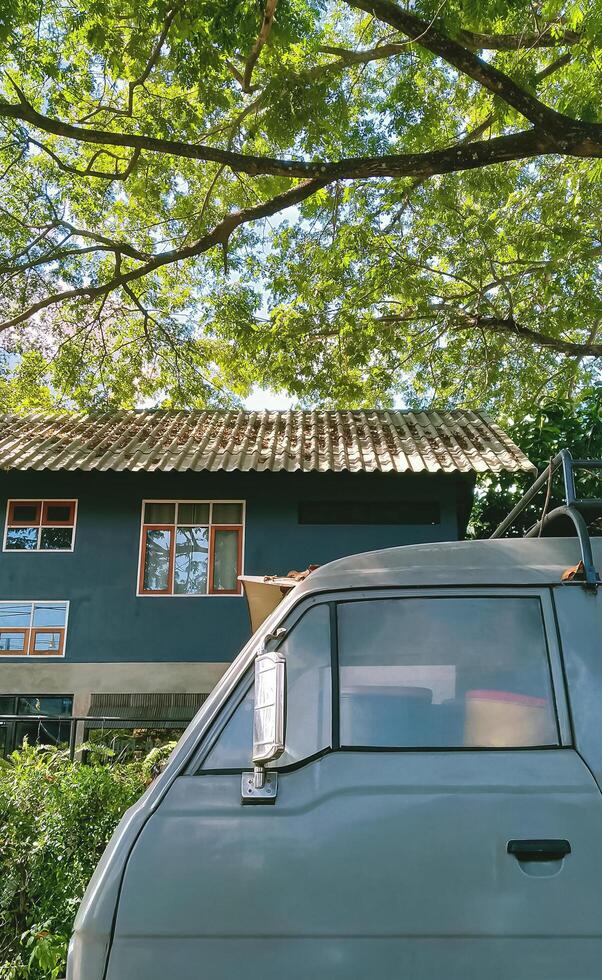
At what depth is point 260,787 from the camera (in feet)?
8.71

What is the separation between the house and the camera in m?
13.7

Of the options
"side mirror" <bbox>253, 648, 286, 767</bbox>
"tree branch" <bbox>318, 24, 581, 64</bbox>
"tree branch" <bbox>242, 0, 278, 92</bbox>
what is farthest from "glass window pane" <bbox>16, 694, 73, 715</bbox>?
"side mirror" <bbox>253, 648, 286, 767</bbox>

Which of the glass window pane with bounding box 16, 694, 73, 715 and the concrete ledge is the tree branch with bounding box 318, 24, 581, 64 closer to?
the concrete ledge

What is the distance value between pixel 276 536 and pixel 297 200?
6370mm

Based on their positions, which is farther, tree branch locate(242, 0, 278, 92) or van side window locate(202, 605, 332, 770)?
tree branch locate(242, 0, 278, 92)

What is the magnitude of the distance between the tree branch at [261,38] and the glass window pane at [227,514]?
711cm

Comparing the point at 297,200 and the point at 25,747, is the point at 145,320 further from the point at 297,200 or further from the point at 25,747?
the point at 25,747

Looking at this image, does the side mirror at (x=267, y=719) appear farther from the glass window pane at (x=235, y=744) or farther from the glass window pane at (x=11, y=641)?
the glass window pane at (x=11, y=641)

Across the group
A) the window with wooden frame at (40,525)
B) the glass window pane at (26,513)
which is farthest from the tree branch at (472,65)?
the glass window pane at (26,513)

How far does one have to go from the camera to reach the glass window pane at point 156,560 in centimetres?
1447

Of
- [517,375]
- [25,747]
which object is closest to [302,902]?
[25,747]

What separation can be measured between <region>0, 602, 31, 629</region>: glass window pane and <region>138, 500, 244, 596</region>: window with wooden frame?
6.82 ft

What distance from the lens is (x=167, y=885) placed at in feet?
8.32

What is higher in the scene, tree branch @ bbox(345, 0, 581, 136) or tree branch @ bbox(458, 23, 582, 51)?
tree branch @ bbox(458, 23, 582, 51)
